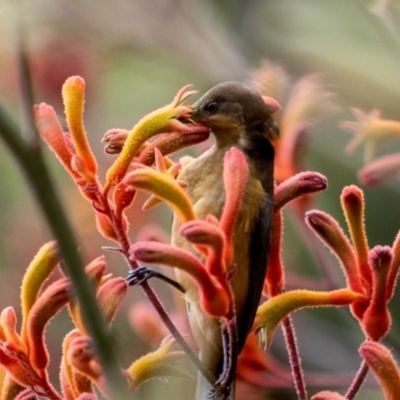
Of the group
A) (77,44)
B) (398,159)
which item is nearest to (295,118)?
(398,159)

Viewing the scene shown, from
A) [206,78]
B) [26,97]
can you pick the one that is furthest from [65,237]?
[206,78]

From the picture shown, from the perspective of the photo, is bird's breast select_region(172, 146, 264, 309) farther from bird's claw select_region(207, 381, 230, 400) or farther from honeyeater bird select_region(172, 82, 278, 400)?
bird's claw select_region(207, 381, 230, 400)

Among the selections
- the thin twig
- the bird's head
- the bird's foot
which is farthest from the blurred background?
the thin twig

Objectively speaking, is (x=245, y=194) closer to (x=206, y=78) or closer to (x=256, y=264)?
(x=256, y=264)

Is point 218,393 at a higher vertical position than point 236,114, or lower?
lower

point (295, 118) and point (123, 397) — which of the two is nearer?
point (123, 397)

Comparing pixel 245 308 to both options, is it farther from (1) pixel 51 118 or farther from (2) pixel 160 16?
(2) pixel 160 16
